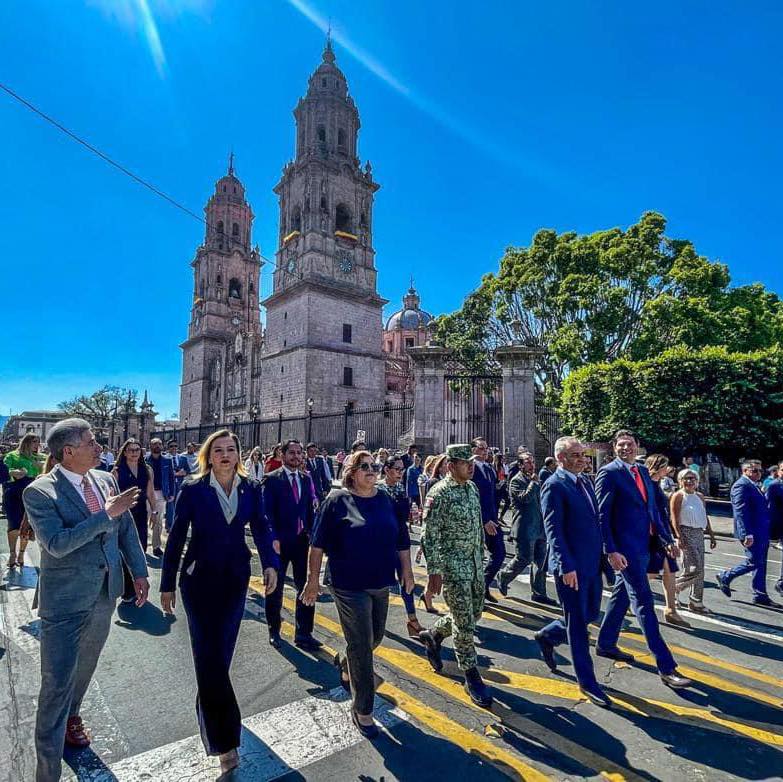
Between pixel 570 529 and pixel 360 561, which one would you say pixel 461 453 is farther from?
pixel 360 561

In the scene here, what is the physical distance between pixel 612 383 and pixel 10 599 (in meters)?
18.5

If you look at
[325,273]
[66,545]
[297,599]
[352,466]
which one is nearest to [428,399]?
[297,599]

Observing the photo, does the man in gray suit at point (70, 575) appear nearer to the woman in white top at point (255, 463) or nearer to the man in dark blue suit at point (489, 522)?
the man in dark blue suit at point (489, 522)

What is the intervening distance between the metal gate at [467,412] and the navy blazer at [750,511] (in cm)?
1147

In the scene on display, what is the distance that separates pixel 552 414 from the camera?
76.0 ft

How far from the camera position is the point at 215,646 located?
2953 millimetres

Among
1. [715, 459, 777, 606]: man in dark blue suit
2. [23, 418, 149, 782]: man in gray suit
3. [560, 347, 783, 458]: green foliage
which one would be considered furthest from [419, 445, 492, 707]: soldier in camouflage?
[560, 347, 783, 458]: green foliage

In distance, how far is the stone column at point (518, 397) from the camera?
1772 centimetres

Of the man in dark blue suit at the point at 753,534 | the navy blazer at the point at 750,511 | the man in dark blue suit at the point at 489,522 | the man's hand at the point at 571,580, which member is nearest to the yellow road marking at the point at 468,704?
the man's hand at the point at 571,580

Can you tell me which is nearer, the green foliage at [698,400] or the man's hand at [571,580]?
the man's hand at [571,580]

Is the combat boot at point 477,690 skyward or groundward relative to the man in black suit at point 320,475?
groundward

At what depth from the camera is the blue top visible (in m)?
3.32

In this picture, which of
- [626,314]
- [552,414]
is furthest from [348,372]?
[626,314]

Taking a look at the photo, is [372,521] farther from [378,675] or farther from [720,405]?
[720,405]
